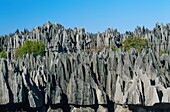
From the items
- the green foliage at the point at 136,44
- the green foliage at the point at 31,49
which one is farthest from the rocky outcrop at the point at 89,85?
the green foliage at the point at 31,49

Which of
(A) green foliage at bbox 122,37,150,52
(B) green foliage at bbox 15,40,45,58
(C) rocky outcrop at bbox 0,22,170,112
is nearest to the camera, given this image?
(C) rocky outcrop at bbox 0,22,170,112

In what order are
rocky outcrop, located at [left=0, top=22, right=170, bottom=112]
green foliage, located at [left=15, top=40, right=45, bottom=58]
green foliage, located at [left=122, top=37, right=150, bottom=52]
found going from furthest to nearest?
green foliage, located at [left=15, top=40, right=45, bottom=58]
green foliage, located at [left=122, top=37, right=150, bottom=52]
rocky outcrop, located at [left=0, top=22, right=170, bottom=112]

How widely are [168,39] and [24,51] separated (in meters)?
22.3

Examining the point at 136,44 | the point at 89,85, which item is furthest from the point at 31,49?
the point at 89,85

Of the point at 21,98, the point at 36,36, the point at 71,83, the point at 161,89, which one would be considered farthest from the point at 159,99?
the point at 36,36

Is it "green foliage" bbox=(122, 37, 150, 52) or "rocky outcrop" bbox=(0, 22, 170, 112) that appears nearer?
"rocky outcrop" bbox=(0, 22, 170, 112)

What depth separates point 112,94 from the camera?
2267 cm

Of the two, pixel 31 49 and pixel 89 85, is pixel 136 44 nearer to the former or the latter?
pixel 31 49

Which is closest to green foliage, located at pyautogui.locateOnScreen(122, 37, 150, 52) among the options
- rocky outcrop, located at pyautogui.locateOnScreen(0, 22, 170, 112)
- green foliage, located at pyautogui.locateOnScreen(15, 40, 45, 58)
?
green foliage, located at pyautogui.locateOnScreen(15, 40, 45, 58)

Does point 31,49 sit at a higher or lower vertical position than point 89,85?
higher

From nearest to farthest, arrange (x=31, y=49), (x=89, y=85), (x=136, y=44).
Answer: (x=89, y=85) → (x=136, y=44) → (x=31, y=49)

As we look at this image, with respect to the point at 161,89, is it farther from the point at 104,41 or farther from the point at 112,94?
the point at 104,41

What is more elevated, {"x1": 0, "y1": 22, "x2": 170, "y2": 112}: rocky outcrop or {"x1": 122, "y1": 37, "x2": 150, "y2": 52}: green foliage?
{"x1": 122, "y1": 37, "x2": 150, "y2": 52}: green foliage

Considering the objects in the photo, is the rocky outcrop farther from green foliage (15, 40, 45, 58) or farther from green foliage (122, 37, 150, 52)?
green foliage (15, 40, 45, 58)
